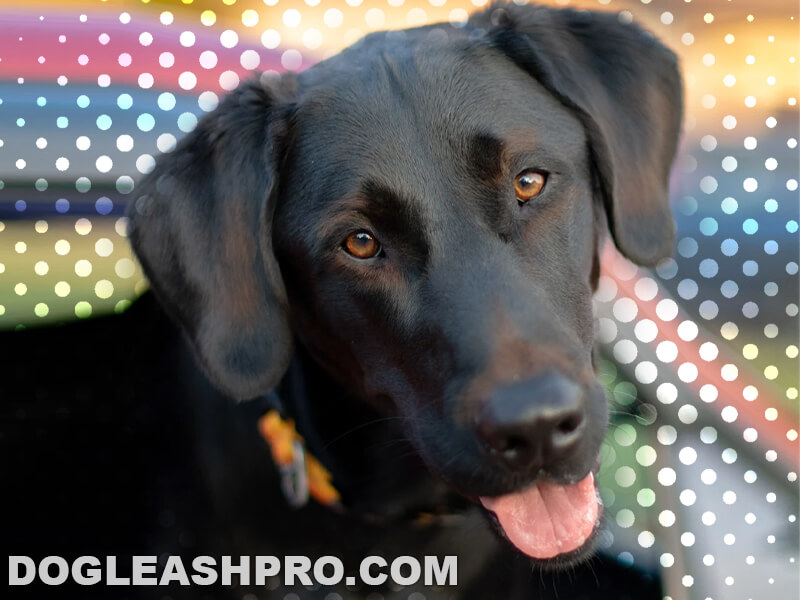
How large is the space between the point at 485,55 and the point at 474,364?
0.76 metres

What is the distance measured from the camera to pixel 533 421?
135 centimetres

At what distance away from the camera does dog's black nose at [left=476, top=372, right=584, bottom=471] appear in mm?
1354

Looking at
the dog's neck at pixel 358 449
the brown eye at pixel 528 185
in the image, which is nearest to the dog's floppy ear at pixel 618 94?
the brown eye at pixel 528 185

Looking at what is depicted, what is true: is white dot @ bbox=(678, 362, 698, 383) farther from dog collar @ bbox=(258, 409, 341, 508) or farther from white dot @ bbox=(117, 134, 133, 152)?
white dot @ bbox=(117, 134, 133, 152)

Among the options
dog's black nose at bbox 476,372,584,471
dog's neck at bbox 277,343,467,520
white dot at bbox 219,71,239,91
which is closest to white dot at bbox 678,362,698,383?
dog's neck at bbox 277,343,467,520

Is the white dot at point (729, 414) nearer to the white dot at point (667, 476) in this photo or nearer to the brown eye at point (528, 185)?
the white dot at point (667, 476)

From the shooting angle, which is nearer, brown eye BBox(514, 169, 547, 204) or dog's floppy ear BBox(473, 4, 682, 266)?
brown eye BBox(514, 169, 547, 204)

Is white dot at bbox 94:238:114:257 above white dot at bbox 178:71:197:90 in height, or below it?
below

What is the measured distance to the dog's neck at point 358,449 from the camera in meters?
2.01

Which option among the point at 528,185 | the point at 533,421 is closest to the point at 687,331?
the point at 528,185

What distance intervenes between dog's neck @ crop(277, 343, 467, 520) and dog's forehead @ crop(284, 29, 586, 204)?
1.78ft

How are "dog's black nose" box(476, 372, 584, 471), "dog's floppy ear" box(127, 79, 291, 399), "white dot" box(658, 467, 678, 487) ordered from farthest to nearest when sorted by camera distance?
1. "white dot" box(658, 467, 678, 487)
2. "dog's floppy ear" box(127, 79, 291, 399)
3. "dog's black nose" box(476, 372, 584, 471)

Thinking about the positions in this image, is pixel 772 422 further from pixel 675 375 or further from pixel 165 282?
pixel 165 282

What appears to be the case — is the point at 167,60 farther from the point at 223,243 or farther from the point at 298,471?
the point at 298,471
